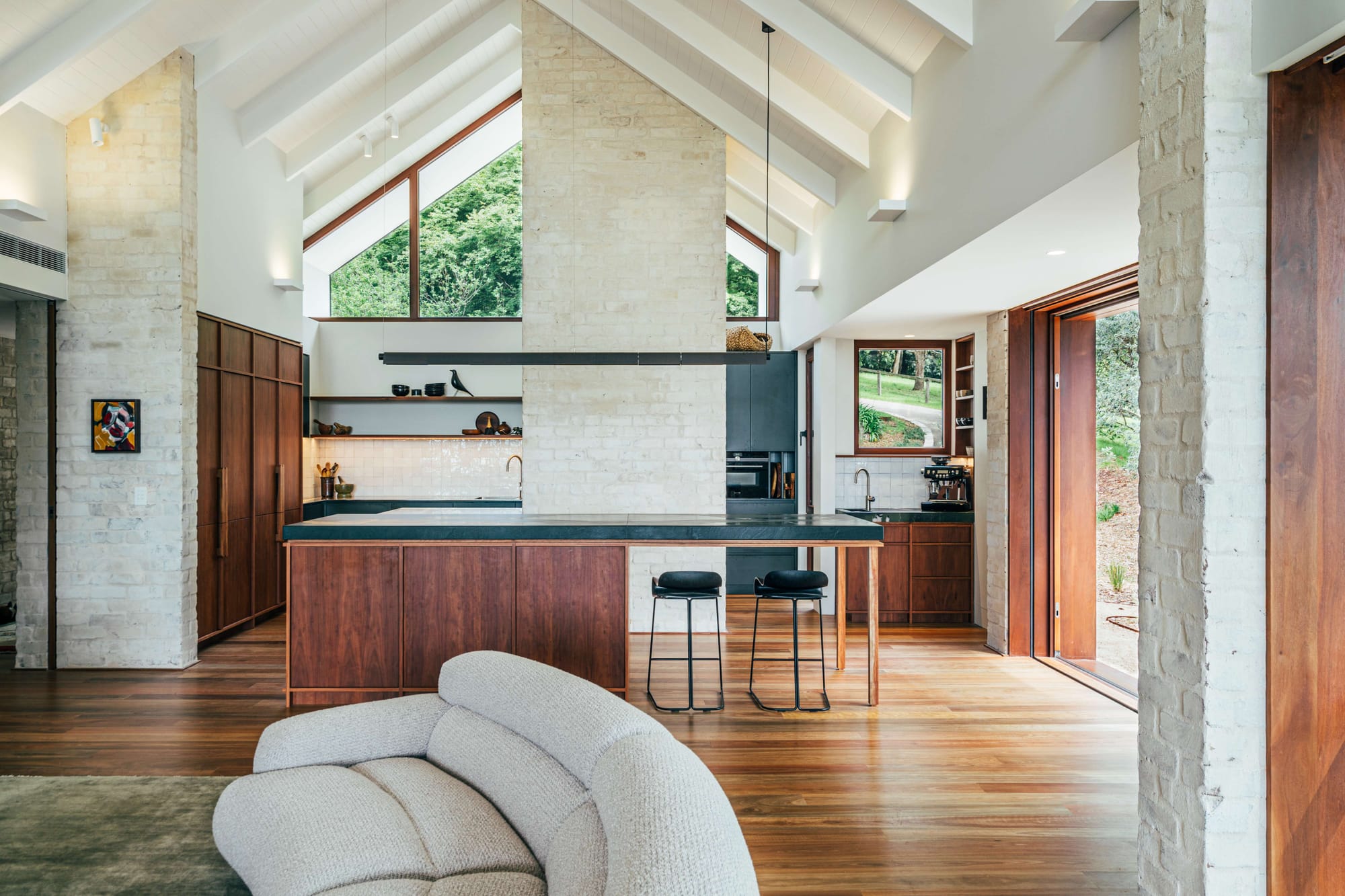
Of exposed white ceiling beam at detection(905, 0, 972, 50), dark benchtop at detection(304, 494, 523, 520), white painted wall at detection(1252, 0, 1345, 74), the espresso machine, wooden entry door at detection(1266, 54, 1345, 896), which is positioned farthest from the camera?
dark benchtop at detection(304, 494, 523, 520)

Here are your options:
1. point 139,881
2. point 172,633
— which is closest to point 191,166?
point 172,633

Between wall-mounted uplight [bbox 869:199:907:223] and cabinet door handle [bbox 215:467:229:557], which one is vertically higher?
wall-mounted uplight [bbox 869:199:907:223]

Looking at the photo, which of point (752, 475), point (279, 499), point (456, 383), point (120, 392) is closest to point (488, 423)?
point (456, 383)

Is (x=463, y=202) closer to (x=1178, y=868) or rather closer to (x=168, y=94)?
(x=168, y=94)


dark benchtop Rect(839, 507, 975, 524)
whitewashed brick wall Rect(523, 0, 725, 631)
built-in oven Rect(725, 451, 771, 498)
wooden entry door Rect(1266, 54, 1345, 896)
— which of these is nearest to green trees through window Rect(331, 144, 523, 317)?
whitewashed brick wall Rect(523, 0, 725, 631)

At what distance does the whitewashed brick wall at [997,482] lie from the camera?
5785 millimetres

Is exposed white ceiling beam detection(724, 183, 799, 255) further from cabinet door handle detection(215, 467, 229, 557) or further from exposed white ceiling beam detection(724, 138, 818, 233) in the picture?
cabinet door handle detection(215, 467, 229, 557)

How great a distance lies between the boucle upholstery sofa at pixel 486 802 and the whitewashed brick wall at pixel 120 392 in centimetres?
350

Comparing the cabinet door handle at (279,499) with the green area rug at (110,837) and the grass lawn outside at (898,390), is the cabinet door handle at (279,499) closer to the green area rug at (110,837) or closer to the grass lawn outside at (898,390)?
the green area rug at (110,837)

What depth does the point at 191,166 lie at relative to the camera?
5719mm

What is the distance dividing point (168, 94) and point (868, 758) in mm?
6049

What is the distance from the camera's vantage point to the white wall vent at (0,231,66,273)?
492cm

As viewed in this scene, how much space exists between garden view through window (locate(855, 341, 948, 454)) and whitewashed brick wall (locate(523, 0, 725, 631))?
62.1 inches

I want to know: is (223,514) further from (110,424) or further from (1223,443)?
(1223,443)
